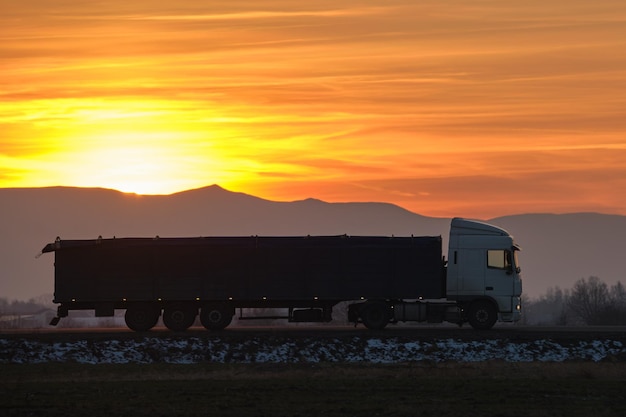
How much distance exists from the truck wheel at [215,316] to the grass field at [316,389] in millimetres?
10849

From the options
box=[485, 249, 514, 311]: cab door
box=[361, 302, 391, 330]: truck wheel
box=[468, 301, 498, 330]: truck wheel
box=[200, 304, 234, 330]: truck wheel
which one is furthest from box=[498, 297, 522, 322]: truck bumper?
box=[200, 304, 234, 330]: truck wheel

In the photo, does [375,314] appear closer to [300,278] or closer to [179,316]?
[300,278]

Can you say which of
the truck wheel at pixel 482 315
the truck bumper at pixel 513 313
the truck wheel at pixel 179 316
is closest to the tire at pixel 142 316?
the truck wheel at pixel 179 316

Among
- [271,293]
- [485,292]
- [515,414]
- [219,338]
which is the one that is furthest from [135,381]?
[485,292]

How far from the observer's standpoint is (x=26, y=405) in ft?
105

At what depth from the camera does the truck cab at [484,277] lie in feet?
177

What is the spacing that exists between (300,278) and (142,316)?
7144 millimetres

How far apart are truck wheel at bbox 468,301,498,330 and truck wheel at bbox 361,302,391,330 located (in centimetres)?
363

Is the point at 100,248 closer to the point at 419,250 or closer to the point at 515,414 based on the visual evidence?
the point at 419,250

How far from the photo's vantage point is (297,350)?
46.0 meters

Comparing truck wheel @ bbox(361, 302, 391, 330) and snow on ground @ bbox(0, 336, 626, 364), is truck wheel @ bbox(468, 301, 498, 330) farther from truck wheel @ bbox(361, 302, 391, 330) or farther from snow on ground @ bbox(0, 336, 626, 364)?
snow on ground @ bbox(0, 336, 626, 364)

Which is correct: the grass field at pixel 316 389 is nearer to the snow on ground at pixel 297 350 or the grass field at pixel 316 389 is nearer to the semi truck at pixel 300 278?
the snow on ground at pixel 297 350

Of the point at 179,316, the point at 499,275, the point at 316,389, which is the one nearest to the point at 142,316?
the point at 179,316

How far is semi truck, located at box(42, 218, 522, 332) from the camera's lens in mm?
54219
